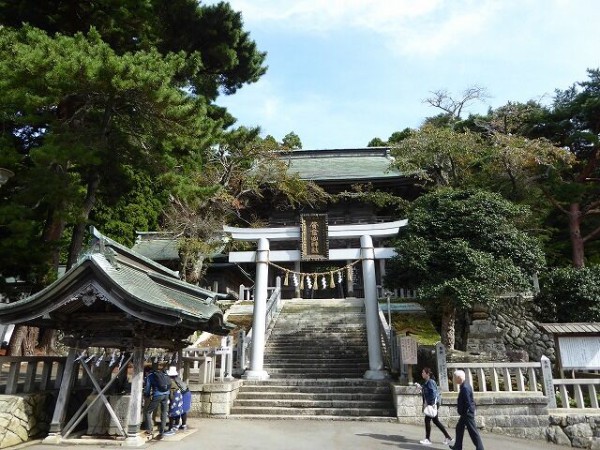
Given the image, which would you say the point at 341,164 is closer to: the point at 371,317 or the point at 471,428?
the point at 371,317

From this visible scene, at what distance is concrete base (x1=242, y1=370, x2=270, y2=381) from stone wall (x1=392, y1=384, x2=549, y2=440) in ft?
14.9

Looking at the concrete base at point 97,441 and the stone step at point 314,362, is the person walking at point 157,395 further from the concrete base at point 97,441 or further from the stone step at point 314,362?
the stone step at point 314,362

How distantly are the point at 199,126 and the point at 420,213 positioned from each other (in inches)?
320

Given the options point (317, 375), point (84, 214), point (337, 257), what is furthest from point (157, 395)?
point (337, 257)

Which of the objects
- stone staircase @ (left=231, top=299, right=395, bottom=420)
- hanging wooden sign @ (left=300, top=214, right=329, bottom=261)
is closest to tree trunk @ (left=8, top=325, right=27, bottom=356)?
stone staircase @ (left=231, top=299, right=395, bottom=420)

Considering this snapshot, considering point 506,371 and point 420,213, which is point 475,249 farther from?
point 506,371

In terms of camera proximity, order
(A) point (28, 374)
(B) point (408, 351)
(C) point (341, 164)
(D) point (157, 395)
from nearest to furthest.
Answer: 1. (D) point (157, 395)
2. (A) point (28, 374)
3. (B) point (408, 351)
4. (C) point (341, 164)

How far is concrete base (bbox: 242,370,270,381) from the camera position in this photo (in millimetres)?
11992

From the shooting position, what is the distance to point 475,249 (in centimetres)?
1329

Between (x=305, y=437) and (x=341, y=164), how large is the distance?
906 inches

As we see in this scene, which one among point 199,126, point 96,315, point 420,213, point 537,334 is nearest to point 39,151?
point 199,126

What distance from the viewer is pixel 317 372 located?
12.9 m

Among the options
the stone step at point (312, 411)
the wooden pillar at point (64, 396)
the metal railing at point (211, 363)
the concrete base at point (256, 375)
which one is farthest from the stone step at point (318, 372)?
the wooden pillar at point (64, 396)

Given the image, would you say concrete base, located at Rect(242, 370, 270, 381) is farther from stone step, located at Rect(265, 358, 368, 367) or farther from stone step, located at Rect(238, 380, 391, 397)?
stone step, located at Rect(265, 358, 368, 367)
